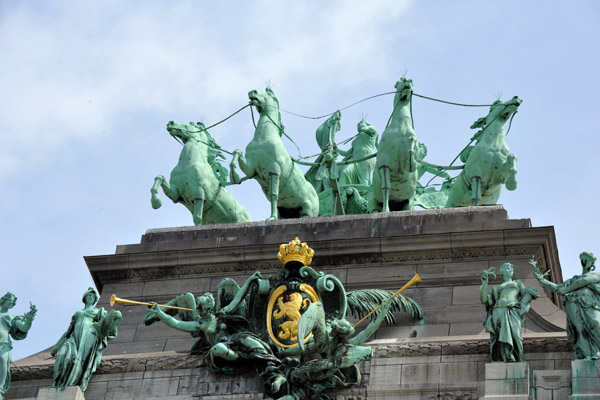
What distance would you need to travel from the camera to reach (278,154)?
115 ft

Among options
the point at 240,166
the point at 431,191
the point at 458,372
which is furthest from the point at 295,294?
the point at 431,191

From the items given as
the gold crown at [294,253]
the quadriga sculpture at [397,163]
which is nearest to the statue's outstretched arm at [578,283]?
the gold crown at [294,253]

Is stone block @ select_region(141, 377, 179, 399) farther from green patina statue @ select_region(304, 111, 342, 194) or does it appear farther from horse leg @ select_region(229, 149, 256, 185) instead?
green patina statue @ select_region(304, 111, 342, 194)

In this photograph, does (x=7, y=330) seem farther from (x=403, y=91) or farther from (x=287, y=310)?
(x=403, y=91)

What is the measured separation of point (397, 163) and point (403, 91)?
172cm

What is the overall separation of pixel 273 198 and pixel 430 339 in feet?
22.2

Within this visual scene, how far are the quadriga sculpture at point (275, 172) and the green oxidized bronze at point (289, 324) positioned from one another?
199 inches

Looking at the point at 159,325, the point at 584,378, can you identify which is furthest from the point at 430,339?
the point at 159,325

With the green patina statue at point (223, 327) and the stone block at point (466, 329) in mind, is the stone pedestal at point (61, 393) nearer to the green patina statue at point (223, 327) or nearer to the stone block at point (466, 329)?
the green patina statue at point (223, 327)

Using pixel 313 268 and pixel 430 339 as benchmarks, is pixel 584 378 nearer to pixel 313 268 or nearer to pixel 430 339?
pixel 430 339

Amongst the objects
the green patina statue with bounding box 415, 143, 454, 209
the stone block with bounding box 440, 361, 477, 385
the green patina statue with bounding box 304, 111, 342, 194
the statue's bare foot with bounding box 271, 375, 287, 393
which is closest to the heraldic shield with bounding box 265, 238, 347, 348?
the statue's bare foot with bounding box 271, 375, 287, 393

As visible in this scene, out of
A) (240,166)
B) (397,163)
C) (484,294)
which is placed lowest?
(484,294)

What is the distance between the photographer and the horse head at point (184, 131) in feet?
121

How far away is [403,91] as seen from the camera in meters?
35.2
